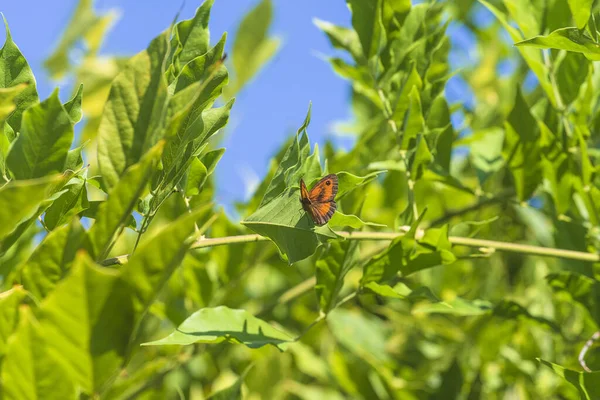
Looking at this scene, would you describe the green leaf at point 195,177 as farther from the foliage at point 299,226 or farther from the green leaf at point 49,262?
the green leaf at point 49,262

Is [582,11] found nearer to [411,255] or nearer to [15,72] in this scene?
[411,255]

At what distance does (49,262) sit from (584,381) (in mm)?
567

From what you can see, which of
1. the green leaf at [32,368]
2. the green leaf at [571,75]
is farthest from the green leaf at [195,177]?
the green leaf at [571,75]

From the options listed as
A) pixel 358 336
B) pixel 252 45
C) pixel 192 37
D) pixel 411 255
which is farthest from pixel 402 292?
pixel 252 45

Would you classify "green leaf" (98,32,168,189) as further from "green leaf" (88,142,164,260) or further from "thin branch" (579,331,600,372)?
"thin branch" (579,331,600,372)

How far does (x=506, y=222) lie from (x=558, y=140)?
837 millimetres

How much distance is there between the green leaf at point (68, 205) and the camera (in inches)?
28.4

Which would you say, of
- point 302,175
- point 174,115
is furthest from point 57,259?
point 302,175

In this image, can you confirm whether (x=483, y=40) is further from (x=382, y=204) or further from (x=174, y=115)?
(x=174, y=115)

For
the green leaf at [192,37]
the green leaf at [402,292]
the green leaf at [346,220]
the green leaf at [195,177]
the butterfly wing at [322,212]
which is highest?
the green leaf at [192,37]

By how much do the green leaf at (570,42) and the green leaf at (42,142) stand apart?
17.8 inches

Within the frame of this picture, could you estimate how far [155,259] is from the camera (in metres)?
0.48

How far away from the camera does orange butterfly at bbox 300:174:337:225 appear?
0.69m

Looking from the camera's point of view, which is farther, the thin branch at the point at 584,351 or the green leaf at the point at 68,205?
the thin branch at the point at 584,351
